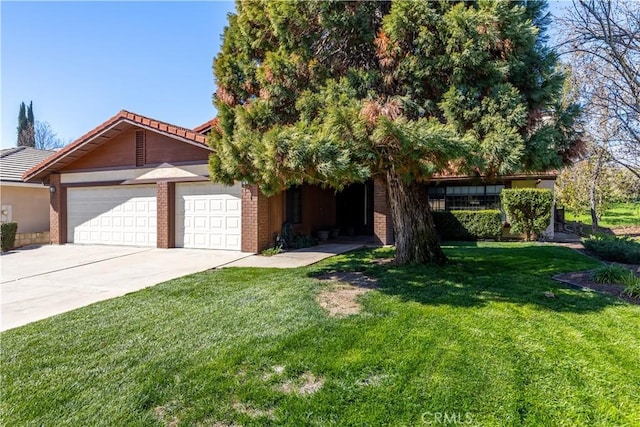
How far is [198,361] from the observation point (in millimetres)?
3896

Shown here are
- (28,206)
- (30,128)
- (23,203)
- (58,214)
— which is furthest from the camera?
(30,128)

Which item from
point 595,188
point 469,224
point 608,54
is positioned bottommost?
point 469,224

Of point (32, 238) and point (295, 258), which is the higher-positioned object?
point (32, 238)

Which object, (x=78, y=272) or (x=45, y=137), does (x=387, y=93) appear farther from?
(x=45, y=137)

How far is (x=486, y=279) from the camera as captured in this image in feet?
22.7

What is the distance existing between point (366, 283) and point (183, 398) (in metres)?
4.11

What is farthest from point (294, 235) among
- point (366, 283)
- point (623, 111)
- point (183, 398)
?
point (623, 111)

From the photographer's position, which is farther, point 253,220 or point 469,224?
point 469,224

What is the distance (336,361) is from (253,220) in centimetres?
813

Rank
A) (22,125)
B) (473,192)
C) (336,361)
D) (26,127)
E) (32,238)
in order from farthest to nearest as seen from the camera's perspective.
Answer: (26,127)
(22,125)
(32,238)
(473,192)
(336,361)

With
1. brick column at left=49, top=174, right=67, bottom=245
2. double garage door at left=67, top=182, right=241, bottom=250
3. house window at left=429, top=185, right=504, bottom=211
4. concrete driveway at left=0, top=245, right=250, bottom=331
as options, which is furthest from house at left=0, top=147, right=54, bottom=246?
house window at left=429, top=185, right=504, bottom=211

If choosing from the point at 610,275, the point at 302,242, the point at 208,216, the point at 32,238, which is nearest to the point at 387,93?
the point at 610,275

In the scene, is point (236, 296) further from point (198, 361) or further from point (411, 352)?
point (411, 352)

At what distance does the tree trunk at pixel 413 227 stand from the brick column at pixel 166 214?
8.30m
